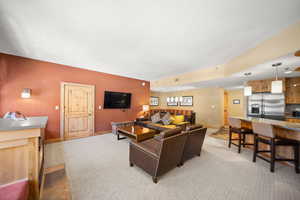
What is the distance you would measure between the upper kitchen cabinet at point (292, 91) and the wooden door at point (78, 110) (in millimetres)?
7025

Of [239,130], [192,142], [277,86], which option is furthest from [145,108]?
[277,86]

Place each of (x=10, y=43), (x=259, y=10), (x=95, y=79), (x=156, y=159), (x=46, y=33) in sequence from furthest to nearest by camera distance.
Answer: (x=95, y=79) → (x=10, y=43) → (x=46, y=33) → (x=156, y=159) → (x=259, y=10)

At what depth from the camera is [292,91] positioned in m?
3.51

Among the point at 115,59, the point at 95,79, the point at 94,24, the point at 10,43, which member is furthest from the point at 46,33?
the point at 95,79

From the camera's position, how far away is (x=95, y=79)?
4.60 metres

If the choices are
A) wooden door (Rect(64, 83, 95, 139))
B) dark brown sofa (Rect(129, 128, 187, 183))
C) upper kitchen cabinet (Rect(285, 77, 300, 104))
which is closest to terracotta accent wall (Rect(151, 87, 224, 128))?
upper kitchen cabinet (Rect(285, 77, 300, 104))

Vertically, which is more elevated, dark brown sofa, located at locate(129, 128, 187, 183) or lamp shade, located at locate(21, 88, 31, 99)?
lamp shade, located at locate(21, 88, 31, 99)

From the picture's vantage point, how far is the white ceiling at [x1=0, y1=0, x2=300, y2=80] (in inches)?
61.4

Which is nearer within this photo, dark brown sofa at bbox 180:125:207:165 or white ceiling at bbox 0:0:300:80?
white ceiling at bbox 0:0:300:80

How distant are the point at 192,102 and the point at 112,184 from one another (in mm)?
6341

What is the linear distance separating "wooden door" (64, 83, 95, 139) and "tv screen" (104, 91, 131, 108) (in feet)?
1.88

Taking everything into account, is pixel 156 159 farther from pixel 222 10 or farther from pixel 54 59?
pixel 54 59

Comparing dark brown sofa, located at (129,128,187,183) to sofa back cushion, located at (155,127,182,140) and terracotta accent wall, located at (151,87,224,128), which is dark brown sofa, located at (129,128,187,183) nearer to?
sofa back cushion, located at (155,127,182,140)

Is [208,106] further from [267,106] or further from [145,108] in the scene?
[145,108]
